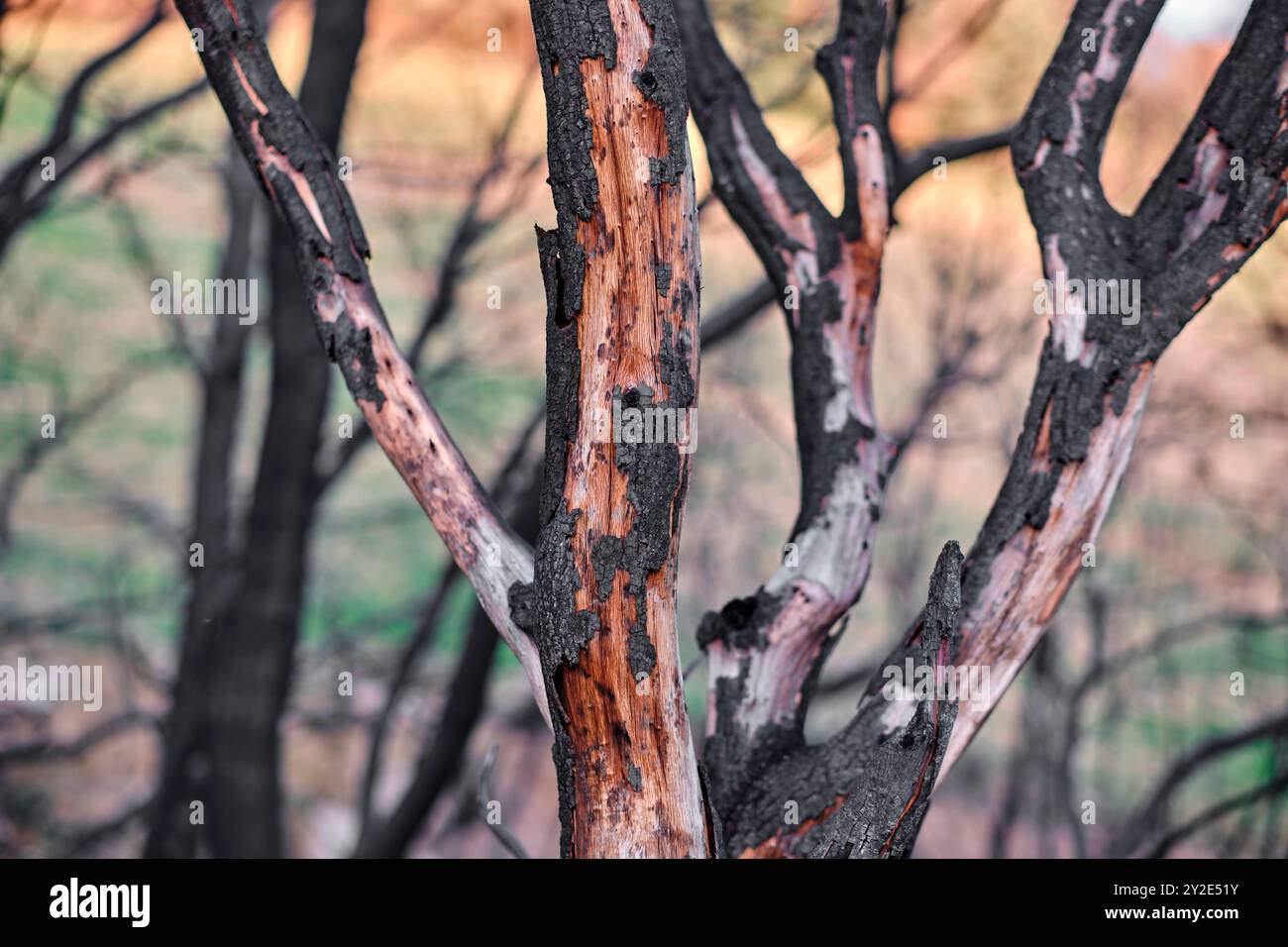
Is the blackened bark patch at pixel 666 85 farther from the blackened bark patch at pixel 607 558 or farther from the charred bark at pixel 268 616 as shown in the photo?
the charred bark at pixel 268 616

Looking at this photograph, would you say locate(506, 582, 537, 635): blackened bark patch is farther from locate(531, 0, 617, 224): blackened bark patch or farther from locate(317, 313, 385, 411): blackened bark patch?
locate(531, 0, 617, 224): blackened bark patch

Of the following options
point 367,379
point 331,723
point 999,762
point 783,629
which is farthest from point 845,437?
point 999,762

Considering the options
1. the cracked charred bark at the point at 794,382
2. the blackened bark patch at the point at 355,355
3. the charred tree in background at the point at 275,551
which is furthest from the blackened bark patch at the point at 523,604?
the charred tree in background at the point at 275,551

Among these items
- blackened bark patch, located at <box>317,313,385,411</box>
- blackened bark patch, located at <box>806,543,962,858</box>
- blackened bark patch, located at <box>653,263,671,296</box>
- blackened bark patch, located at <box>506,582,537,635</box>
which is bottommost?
blackened bark patch, located at <box>806,543,962,858</box>

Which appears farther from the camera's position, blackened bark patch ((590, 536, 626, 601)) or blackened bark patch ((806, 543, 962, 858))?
blackened bark patch ((806, 543, 962, 858))

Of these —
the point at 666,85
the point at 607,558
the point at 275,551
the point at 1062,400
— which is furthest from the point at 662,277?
the point at 275,551

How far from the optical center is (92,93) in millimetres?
5656

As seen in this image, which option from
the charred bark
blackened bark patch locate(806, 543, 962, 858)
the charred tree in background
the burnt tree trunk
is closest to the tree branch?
the burnt tree trunk

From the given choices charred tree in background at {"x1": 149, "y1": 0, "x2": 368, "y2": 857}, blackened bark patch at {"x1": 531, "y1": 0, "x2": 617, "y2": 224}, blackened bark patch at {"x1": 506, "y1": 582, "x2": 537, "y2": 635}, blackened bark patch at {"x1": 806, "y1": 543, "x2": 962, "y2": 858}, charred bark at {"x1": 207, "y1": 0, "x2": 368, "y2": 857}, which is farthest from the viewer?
charred bark at {"x1": 207, "y1": 0, "x2": 368, "y2": 857}

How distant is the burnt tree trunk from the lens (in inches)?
68.3

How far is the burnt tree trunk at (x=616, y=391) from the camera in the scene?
1.74m

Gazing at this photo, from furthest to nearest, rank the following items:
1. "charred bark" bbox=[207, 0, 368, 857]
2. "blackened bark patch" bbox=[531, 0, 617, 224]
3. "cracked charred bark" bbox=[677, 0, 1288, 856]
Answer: "charred bark" bbox=[207, 0, 368, 857], "cracked charred bark" bbox=[677, 0, 1288, 856], "blackened bark patch" bbox=[531, 0, 617, 224]

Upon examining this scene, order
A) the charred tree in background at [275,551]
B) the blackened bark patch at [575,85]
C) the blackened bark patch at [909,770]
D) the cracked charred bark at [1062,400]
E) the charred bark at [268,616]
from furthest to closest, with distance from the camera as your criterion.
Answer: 1. the charred bark at [268,616]
2. the charred tree in background at [275,551]
3. the cracked charred bark at [1062,400]
4. the blackened bark patch at [909,770]
5. the blackened bark patch at [575,85]

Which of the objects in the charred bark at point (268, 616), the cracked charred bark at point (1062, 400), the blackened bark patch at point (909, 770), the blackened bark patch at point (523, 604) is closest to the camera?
the blackened bark patch at point (909, 770)
